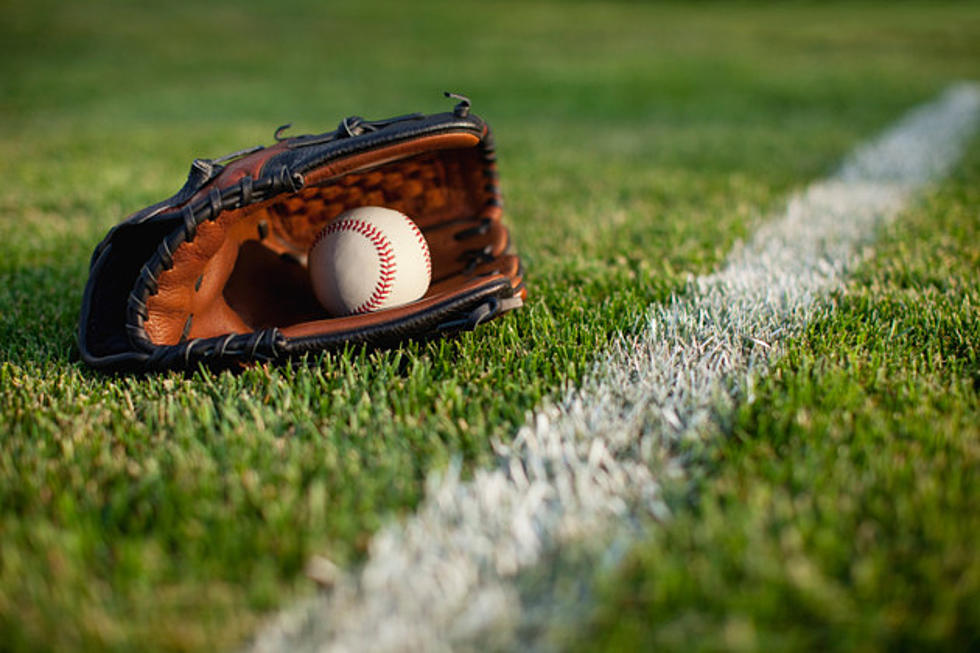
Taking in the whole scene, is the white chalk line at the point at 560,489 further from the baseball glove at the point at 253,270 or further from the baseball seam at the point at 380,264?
the baseball seam at the point at 380,264

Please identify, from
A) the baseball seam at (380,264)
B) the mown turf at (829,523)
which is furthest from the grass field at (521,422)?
the baseball seam at (380,264)

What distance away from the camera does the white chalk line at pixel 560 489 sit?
3.38ft

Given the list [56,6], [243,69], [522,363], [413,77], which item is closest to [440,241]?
[522,363]

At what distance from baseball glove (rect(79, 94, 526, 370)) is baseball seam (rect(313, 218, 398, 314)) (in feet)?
0.55

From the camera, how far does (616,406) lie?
1605 mm

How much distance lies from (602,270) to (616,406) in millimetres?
1151

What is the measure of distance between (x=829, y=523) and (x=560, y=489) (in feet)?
1.57

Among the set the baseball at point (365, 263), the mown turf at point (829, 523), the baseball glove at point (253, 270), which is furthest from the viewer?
the baseball at point (365, 263)

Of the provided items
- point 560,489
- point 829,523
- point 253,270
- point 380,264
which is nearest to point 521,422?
point 560,489

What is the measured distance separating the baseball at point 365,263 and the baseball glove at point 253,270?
0.15 meters

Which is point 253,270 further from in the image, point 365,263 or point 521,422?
point 521,422

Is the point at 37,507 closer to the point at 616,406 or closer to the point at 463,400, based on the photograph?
the point at 463,400

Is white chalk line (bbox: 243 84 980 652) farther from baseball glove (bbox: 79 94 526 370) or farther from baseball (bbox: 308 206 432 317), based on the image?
baseball (bbox: 308 206 432 317)

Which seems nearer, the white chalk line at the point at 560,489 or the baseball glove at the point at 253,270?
the white chalk line at the point at 560,489
